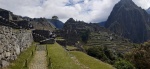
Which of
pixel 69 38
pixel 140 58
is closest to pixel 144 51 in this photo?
pixel 140 58

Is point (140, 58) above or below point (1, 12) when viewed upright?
below

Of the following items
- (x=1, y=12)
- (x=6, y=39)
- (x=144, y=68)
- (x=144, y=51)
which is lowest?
(x=144, y=68)

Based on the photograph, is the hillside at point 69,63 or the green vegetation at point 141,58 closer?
the hillside at point 69,63

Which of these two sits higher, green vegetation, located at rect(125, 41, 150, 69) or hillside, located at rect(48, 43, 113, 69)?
hillside, located at rect(48, 43, 113, 69)

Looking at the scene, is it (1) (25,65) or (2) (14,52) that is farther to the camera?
(2) (14,52)

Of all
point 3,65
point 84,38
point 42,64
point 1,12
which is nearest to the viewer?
point 3,65

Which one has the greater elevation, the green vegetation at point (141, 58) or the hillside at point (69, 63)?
the hillside at point (69, 63)

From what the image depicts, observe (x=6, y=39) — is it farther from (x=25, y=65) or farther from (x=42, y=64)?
(x=42, y=64)

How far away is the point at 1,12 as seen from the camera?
194 feet

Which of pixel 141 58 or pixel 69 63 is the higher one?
pixel 69 63

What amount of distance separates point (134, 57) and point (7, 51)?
29294mm

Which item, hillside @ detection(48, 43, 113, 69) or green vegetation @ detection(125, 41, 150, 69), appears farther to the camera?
green vegetation @ detection(125, 41, 150, 69)

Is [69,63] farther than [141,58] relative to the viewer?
No

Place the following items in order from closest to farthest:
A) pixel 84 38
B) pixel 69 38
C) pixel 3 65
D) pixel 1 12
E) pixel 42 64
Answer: pixel 3 65 → pixel 42 64 → pixel 1 12 → pixel 69 38 → pixel 84 38
